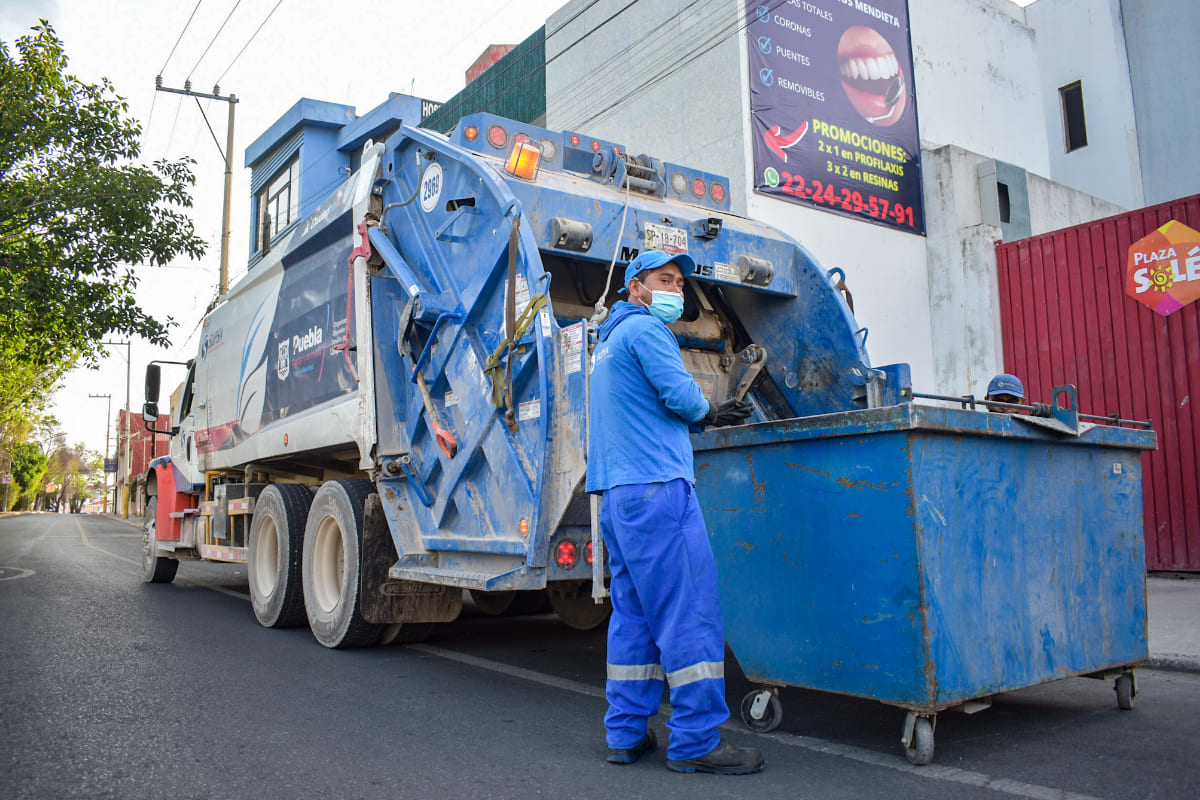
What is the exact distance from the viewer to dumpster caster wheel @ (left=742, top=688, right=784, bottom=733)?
3.54 metres

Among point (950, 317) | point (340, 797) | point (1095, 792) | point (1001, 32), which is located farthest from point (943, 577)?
point (1001, 32)

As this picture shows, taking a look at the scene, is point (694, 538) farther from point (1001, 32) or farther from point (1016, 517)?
point (1001, 32)

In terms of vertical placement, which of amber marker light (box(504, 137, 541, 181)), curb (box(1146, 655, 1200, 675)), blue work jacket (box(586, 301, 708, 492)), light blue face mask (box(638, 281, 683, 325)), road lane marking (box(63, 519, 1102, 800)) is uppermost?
amber marker light (box(504, 137, 541, 181))

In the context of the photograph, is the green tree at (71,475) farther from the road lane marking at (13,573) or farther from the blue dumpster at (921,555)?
the blue dumpster at (921,555)

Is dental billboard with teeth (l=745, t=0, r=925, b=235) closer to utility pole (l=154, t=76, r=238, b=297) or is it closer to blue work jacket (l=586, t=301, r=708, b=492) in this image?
blue work jacket (l=586, t=301, r=708, b=492)

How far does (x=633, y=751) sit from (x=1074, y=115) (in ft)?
59.3

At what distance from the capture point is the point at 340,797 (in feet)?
9.13

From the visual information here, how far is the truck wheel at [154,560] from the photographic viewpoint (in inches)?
384

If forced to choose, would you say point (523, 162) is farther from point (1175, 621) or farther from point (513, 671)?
point (1175, 621)

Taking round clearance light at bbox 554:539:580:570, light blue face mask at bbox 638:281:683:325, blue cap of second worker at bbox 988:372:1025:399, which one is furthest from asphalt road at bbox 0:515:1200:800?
light blue face mask at bbox 638:281:683:325

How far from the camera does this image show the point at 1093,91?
16.9m

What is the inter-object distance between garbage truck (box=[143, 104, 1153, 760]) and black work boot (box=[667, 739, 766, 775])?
0.42 m

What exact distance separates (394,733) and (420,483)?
158cm

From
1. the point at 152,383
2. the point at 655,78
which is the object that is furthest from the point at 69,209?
the point at 655,78
